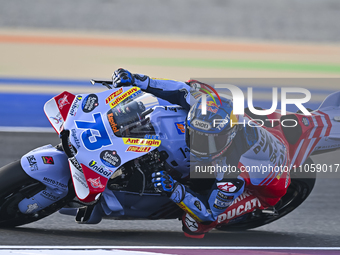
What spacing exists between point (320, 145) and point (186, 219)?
1.25 metres

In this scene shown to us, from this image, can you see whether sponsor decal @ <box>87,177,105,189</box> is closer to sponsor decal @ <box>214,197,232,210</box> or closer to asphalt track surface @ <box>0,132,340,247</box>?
asphalt track surface @ <box>0,132,340,247</box>

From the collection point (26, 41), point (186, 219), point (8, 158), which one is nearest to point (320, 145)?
point (186, 219)

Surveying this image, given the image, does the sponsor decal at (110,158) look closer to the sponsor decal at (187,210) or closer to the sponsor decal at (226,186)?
the sponsor decal at (187,210)

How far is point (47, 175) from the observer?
3396 mm

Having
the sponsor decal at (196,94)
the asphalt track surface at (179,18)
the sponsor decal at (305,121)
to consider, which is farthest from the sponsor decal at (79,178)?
the asphalt track surface at (179,18)

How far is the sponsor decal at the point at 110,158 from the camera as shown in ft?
10.3

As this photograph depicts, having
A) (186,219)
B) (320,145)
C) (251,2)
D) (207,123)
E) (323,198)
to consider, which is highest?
(251,2)

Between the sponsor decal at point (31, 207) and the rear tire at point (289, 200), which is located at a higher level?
the sponsor decal at point (31, 207)

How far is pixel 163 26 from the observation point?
11.8 m

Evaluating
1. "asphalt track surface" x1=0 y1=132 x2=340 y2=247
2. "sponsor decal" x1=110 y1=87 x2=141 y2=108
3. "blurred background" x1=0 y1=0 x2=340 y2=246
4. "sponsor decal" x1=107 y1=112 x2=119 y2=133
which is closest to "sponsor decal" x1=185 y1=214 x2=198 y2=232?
"asphalt track surface" x1=0 y1=132 x2=340 y2=247

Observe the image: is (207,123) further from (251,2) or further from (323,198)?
(251,2)

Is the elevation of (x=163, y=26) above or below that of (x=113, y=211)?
above

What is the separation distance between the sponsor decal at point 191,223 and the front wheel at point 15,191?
0.83 metres

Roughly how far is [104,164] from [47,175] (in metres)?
0.50
